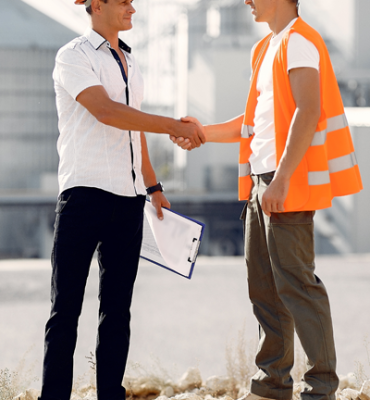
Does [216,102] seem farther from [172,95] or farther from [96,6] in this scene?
[96,6]

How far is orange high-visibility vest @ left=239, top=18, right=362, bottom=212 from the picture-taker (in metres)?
1.88

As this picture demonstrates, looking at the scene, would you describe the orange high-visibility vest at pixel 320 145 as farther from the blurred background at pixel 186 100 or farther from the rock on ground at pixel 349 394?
the blurred background at pixel 186 100

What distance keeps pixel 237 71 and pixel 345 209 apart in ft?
18.2

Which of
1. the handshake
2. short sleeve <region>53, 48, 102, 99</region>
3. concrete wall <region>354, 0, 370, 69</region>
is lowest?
the handshake

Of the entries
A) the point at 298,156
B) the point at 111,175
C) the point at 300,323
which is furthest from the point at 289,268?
the point at 111,175

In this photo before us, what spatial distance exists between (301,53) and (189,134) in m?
0.48

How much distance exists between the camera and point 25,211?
16562mm

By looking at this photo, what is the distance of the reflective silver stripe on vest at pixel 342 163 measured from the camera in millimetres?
1927

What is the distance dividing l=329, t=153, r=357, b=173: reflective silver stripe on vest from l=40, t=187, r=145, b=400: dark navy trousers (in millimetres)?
663

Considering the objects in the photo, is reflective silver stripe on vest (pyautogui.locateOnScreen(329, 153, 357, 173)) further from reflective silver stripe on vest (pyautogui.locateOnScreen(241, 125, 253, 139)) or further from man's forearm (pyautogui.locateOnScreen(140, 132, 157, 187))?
man's forearm (pyautogui.locateOnScreen(140, 132, 157, 187))

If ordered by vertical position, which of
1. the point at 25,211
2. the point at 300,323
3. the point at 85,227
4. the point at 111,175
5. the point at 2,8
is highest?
the point at 2,8

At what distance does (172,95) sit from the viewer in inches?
695

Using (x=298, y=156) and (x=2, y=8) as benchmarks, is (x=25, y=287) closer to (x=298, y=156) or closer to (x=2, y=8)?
(x=298, y=156)

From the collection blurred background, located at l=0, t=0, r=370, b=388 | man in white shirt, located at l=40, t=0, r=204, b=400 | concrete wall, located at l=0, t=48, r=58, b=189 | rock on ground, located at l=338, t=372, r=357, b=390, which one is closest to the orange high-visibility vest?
man in white shirt, located at l=40, t=0, r=204, b=400
